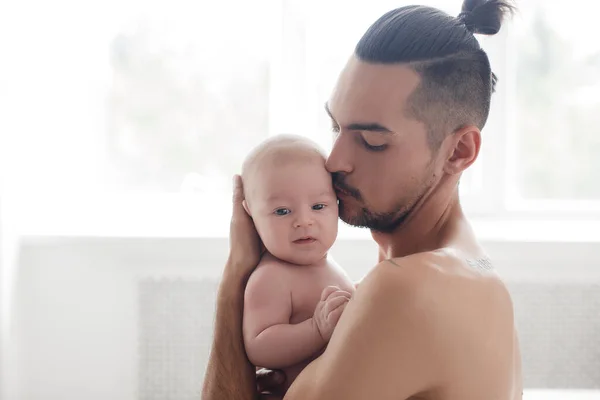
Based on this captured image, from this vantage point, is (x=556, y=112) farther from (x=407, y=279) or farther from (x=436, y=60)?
(x=407, y=279)

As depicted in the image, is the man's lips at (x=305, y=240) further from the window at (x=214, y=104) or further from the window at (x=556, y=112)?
the window at (x=556, y=112)

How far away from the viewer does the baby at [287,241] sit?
112 cm

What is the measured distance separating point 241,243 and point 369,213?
0.81ft

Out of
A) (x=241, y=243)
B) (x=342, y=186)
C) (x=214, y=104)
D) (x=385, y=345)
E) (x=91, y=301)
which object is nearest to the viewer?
(x=385, y=345)

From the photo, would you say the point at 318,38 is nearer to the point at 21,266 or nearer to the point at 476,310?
→ the point at 21,266

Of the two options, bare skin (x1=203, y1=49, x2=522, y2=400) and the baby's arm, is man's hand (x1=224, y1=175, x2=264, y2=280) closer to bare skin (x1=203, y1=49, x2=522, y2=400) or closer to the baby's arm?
the baby's arm

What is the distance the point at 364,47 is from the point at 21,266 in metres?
1.99

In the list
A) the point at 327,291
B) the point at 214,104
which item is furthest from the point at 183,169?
the point at 327,291

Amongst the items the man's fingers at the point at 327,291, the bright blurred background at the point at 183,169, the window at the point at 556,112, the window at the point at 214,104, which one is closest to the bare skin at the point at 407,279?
the man's fingers at the point at 327,291

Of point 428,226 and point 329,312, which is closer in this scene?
point 329,312

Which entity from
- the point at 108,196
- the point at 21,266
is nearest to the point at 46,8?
the point at 108,196

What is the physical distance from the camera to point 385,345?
0.88m

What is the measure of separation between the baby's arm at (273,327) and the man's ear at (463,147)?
0.31 meters

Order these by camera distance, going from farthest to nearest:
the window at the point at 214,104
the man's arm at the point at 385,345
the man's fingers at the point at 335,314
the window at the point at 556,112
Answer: the window at the point at 556,112, the window at the point at 214,104, the man's fingers at the point at 335,314, the man's arm at the point at 385,345
